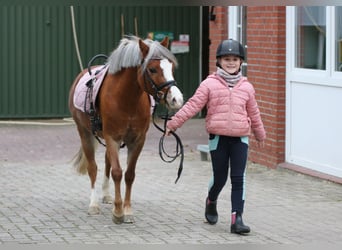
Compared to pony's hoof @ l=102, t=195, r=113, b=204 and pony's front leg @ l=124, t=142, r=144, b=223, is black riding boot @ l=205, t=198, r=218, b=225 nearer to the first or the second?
pony's front leg @ l=124, t=142, r=144, b=223

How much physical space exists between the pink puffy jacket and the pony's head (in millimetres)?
180

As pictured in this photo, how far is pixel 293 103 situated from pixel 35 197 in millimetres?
3778

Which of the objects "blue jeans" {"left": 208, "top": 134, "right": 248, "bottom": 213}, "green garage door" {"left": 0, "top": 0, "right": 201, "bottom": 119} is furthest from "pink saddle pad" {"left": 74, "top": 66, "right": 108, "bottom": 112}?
"green garage door" {"left": 0, "top": 0, "right": 201, "bottom": 119}

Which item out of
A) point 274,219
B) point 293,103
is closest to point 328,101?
point 293,103

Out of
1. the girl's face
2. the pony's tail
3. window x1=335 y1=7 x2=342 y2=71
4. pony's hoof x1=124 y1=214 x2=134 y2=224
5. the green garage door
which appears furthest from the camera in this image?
the green garage door

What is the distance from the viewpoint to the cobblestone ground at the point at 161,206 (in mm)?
7945

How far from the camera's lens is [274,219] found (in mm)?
8805

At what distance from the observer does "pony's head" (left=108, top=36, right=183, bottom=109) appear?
307 inches

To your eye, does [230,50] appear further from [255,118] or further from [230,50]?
[255,118]

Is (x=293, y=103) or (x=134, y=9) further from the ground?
(x=134, y=9)

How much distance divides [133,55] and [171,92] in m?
0.79

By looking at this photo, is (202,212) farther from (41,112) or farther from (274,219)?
(41,112)

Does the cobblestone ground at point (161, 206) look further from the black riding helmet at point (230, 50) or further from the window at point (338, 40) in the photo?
the black riding helmet at point (230, 50)

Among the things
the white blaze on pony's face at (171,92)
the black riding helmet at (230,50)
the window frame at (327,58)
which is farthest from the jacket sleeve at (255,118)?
the window frame at (327,58)
